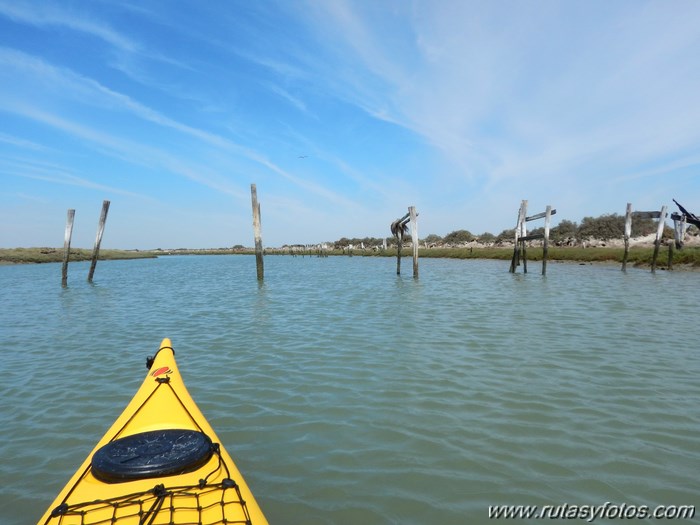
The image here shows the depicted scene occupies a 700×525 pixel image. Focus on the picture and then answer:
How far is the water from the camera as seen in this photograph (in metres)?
3.98

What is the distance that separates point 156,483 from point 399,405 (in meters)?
3.84

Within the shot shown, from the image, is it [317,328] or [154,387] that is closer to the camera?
[154,387]

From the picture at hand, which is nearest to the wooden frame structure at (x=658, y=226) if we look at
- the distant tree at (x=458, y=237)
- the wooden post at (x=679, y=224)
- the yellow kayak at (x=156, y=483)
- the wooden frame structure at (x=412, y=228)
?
the wooden post at (x=679, y=224)

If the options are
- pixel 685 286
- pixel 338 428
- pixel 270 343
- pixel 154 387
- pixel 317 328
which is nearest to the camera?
pixel 154 387

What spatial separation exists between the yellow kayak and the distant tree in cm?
9513

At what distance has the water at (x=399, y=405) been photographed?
3.98 metres

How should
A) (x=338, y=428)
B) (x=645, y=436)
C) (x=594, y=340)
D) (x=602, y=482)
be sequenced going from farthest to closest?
(x=594, y=340) < (x=338, y=428) < (x=645, y=436) < (x=602, y=482)

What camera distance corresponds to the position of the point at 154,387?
4543 millimetres

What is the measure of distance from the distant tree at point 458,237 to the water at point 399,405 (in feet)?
276

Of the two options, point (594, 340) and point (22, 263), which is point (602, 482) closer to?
point (594, 340)

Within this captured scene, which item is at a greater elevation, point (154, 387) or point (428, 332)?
point (154, 387)

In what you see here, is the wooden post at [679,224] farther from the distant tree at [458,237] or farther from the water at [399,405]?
the distant tree at [458,237]

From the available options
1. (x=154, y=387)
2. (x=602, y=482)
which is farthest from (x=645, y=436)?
(x=154, y=387)

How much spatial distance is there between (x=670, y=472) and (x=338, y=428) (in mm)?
3682
